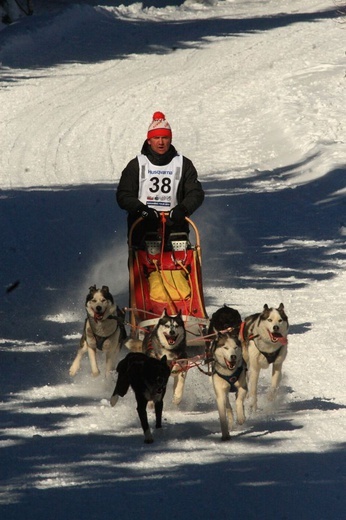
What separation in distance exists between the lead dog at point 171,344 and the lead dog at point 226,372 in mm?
406

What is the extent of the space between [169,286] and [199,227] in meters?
6.74

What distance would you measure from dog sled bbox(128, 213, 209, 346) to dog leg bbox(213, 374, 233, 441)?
47.4 inches

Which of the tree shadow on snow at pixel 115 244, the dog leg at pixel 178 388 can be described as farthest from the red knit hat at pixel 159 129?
the dog leg at pixel 178 388

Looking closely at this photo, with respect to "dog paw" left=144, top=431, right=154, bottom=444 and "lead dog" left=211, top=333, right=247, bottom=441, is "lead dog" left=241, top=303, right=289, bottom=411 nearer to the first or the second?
"lead dog" left=211, top=333, right=247, bottom=441

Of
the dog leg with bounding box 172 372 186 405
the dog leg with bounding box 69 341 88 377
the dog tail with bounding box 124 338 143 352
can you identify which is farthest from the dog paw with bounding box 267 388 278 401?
the dog leg with bounding box 69 341 88 377

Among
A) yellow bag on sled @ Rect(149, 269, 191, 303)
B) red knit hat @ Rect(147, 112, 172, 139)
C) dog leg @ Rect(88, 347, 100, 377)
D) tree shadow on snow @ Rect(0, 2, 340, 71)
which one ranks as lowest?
dog leg @ Rect(88, 347, 100, 377)

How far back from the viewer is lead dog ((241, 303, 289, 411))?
906 cm

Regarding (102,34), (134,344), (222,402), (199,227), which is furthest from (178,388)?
(102,34)

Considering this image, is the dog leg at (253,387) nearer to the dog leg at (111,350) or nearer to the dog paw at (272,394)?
the dog paw at (272,394)

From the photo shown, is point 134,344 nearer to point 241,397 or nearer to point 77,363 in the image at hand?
point 77,363

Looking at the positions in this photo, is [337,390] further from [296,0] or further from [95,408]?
[296,0]

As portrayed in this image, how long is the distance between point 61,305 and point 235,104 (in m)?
14.3

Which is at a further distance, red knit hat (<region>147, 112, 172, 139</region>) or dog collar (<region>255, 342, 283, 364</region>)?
red knit hat (<region>147, 112, 172, 139</region>)

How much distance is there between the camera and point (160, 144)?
10578mm
